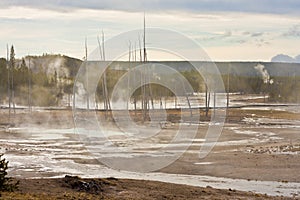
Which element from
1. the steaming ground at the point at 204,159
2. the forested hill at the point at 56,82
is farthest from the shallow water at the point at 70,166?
the forested hill at the point at 56,82

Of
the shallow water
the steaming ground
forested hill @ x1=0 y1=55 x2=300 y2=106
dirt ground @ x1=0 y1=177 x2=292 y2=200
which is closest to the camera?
dirt ground @ x1=0 y1=177 x2=292 y2=200

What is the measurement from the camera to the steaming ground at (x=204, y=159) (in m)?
25.8

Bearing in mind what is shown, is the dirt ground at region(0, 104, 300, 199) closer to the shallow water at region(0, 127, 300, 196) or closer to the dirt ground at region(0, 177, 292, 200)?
the dirt ground at region(0, 177, 292, 200)

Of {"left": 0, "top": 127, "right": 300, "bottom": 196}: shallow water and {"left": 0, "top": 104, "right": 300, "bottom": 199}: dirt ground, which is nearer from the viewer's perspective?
{"left": 0, "top": 104, "right": 300, "bottom": 199}: dirt ground

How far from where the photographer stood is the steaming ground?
25812 millimetres

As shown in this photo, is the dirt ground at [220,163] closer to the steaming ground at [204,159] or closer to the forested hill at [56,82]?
the steaming ground at [204,159]

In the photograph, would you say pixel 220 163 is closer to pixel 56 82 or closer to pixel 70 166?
pixel 70 166

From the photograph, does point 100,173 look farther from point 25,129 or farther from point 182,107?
point 182,107

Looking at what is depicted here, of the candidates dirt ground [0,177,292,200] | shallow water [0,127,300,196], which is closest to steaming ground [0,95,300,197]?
Answer: shallow water [0,127,300,196]

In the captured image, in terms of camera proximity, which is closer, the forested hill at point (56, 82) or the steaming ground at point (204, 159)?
the steaming ground at point (204, 159)

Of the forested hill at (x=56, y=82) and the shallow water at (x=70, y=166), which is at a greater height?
the forested hill at (x=56, y=82)

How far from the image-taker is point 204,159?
32.6m

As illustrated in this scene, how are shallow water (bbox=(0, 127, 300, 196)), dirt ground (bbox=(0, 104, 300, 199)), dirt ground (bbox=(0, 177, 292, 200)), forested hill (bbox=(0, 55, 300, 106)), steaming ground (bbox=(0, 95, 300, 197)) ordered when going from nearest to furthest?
dirt ground (bbox=(0, 177, 292, 200)) → dirt ground (bbox=(0, 104, 300, 199)) → shallow water (bbox=(0, 127, 300, 196)) → steaming ground (bbox=(0, 95, 300, 197)) → forested hill (bbox=(0, 55, 300, 106))

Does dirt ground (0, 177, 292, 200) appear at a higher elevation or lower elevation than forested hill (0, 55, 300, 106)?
lower
